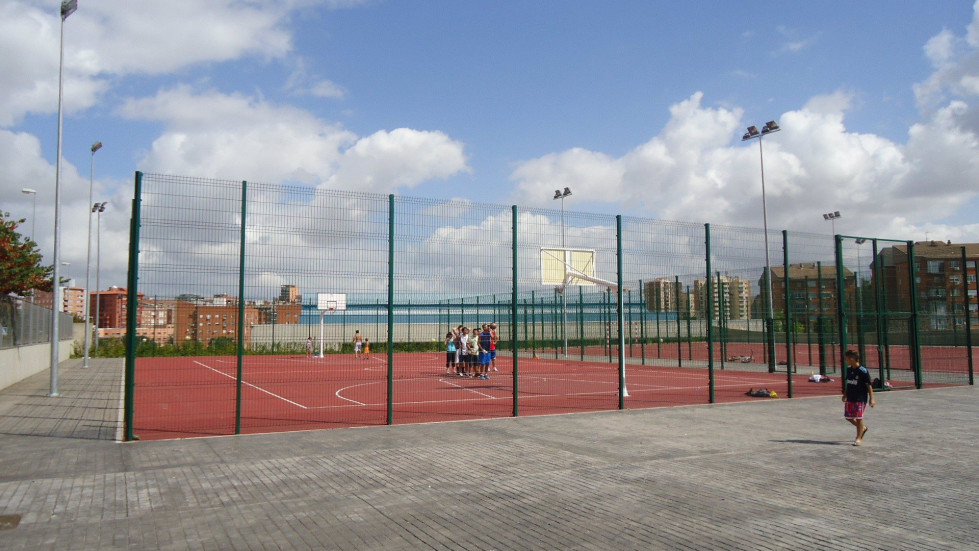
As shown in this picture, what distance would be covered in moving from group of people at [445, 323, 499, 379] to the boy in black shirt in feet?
30.6

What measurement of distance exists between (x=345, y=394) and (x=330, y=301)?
569 cm

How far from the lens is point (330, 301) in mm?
11148

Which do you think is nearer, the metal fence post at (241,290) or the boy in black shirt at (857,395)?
the boy in black shirt at (857,395)

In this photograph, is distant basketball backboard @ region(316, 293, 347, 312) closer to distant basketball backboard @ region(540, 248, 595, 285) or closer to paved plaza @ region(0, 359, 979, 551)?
paved plaza @ region(0, 359, 979, 551)

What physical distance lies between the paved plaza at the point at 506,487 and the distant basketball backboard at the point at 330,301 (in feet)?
6.80

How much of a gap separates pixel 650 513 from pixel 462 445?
383 centimetres

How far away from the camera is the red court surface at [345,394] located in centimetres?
1115

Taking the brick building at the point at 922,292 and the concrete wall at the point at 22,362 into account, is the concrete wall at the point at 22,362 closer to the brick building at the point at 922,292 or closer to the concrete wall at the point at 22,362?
the concrete wall at the point at 22,362

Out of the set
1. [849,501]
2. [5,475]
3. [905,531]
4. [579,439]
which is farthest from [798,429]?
[5,475]

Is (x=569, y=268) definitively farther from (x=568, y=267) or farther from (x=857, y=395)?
(x=857, y=395)

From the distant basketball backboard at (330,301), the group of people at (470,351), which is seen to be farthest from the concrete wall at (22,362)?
the group of people at (470,351)

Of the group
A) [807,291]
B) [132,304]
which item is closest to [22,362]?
[132,304]

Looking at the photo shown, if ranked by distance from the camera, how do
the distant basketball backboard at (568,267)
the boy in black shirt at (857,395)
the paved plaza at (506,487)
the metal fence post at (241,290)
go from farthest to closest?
the distant basketball backboard at (568,267)
the metal fence post at (241,290)
the boy in black shirt at (857,395)
the paved plaza at (506,487)

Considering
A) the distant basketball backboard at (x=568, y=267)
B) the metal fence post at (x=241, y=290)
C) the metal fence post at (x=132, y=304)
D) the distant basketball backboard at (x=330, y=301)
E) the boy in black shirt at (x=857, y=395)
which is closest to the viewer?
the boy in black shirt at (x=857, y=395)
